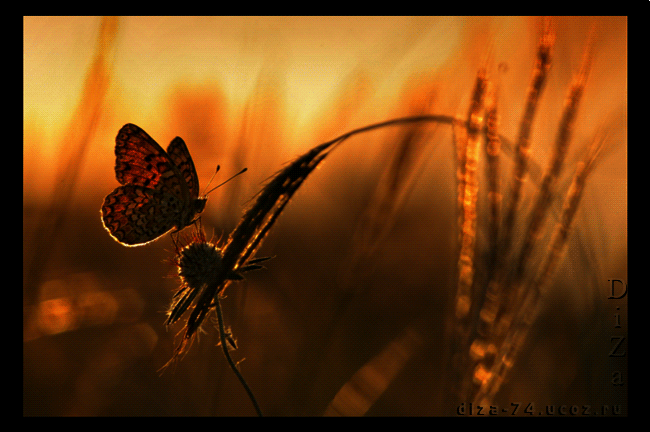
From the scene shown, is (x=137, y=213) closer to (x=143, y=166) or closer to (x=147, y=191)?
(x=147, y=191)

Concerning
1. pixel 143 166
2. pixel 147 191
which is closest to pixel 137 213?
pixel 147 191

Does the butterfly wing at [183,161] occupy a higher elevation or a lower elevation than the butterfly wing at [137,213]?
higher

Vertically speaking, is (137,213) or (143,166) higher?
(143,166)

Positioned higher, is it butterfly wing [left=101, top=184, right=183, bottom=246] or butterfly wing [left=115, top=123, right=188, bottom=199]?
butterfly wing [left=115, top=123, right=188, bottom=199]

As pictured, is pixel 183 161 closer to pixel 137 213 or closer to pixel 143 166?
pixel 143 166

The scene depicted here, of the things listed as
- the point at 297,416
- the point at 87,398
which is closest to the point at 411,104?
the point at 297,416

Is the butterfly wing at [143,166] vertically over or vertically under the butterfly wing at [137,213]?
over
